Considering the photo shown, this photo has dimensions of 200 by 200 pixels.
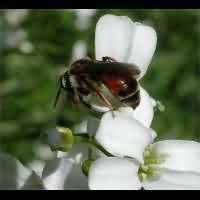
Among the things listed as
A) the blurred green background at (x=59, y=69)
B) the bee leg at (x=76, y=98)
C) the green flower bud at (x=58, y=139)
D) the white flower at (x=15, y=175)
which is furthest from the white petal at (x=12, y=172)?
the blurred green background at (x=59, y=69)

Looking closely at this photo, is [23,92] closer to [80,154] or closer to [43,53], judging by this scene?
[43,53]

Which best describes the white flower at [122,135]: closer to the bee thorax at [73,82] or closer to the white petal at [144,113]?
the white petal at [144,113]

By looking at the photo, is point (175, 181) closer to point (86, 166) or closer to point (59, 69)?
point (86, 166)

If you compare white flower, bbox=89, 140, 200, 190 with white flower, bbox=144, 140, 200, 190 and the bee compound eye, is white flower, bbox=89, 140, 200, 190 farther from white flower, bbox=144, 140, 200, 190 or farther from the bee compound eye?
the bee compound eye

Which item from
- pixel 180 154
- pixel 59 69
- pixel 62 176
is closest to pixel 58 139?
pixel 62 176

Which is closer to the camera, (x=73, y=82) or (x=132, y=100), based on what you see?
(x=132, y=100)
